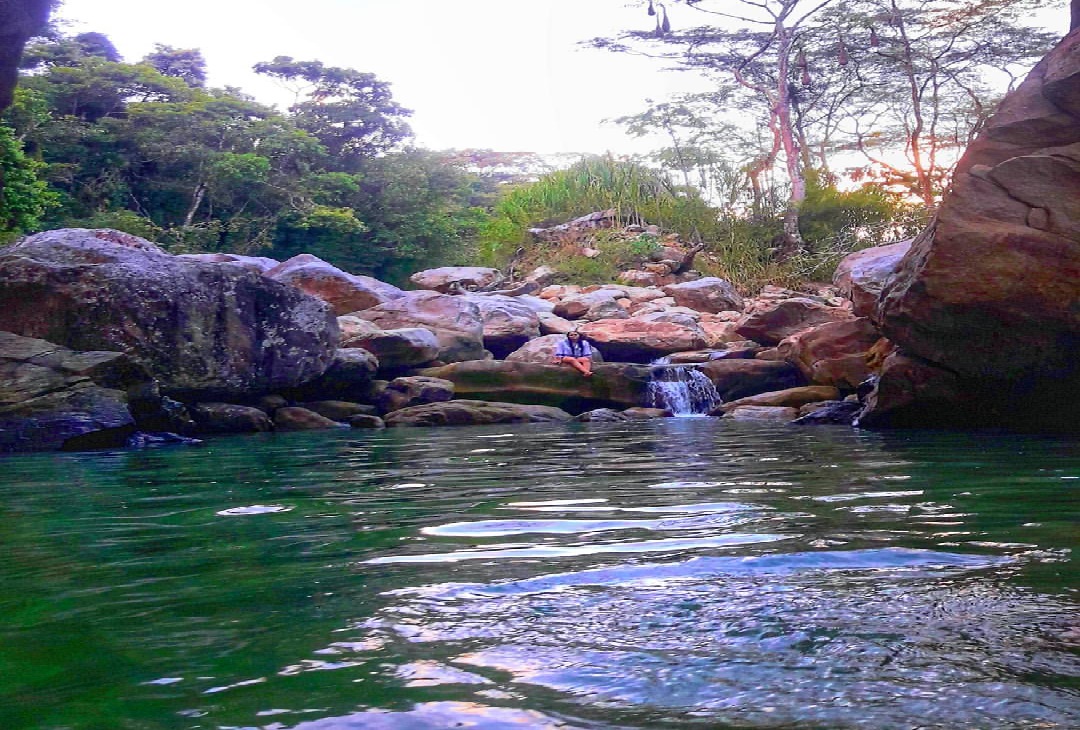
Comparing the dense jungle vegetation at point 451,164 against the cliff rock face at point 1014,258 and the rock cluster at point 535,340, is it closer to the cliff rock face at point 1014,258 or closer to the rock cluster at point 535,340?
the rock cluster at point 535,340

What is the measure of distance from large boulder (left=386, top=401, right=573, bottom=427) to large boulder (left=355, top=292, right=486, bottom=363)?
3.12 meters

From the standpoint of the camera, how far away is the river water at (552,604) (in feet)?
5.73

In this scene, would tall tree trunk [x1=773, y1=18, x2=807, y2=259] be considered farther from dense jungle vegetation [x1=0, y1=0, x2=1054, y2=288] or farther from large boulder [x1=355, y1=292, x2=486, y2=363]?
large boulder [x1=355, y1=292, x2=486, y2=363]

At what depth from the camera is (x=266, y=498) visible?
505 cm

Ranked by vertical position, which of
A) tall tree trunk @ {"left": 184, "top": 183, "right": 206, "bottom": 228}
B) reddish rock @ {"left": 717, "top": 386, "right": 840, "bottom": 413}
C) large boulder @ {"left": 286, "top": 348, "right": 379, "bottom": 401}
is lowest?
reddish rock @ {"left": 717, "top": 386, "right": 840, "bottom": 413}

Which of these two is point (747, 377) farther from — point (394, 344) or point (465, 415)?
point (394, 344)

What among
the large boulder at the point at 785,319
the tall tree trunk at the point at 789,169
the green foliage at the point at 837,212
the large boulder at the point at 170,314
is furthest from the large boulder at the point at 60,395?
the green foliage at the point at 837,212

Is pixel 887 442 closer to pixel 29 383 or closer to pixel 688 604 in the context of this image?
pixel 688 604

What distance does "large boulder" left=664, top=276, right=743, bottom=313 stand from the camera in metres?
21.0

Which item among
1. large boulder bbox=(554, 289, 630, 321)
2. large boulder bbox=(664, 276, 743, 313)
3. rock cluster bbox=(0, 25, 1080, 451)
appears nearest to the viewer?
rock cluster bbox=(0, 25, 1080, 451)

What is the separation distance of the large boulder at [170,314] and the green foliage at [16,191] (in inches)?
125

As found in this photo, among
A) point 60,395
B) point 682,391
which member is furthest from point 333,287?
point 60,395

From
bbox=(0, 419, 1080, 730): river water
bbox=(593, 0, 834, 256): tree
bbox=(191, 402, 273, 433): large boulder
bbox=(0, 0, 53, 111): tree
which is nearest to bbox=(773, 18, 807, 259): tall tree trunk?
bbox=(593, 0, 834, 256): tree

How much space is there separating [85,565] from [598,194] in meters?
25.3
